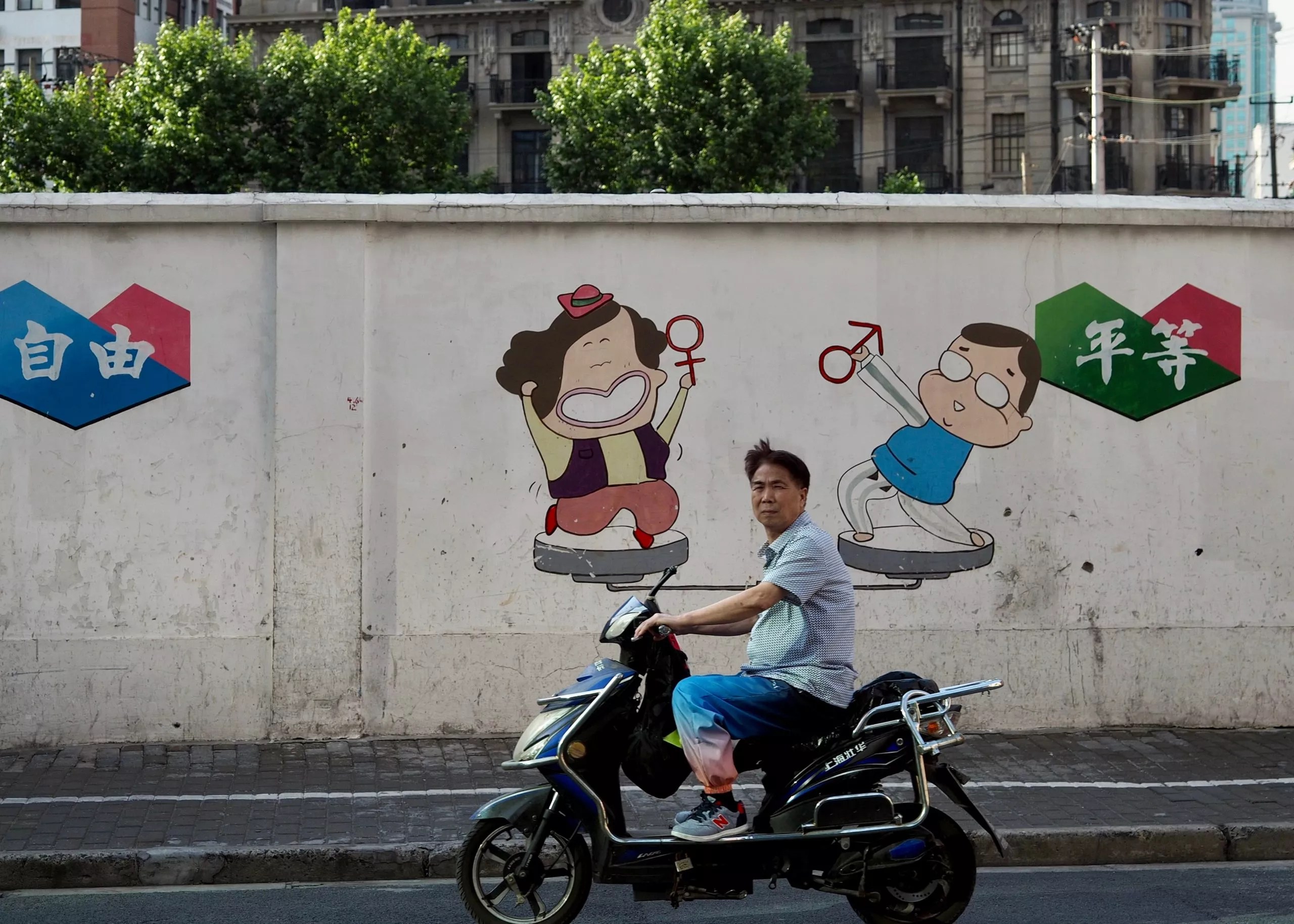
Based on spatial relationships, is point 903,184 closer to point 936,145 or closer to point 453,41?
point 936,145

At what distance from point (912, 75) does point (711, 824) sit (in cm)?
5379

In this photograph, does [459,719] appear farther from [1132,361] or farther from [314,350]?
[1132,361]

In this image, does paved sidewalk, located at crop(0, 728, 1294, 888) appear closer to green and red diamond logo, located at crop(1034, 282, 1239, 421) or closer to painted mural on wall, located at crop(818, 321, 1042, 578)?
painted mural on wall, located at crop(818, 321, 1042, 578)

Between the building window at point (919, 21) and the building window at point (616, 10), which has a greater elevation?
the building window at point (616, 10)

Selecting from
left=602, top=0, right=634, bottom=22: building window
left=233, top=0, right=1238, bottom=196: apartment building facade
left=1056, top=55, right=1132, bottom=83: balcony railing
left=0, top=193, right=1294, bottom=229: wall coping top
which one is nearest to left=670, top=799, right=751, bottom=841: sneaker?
left=0, top=193, right=1294, bottom=229: wall coping top

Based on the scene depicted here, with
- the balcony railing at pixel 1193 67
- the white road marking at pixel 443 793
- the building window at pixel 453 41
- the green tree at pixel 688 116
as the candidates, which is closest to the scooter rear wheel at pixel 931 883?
the white road marking at pixel 443 793

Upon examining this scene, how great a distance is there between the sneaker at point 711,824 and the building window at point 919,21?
54429 millimetres

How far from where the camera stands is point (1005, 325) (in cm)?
824

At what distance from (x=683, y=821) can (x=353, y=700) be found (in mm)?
3524

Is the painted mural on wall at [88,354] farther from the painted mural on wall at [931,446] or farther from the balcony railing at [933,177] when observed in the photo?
the balcony railing at [933,177]

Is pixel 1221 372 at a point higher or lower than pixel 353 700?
higher

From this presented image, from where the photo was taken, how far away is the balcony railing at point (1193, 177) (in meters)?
54.7

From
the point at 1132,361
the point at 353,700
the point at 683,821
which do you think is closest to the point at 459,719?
the point at 353,700

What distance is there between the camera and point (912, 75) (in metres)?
55.2
